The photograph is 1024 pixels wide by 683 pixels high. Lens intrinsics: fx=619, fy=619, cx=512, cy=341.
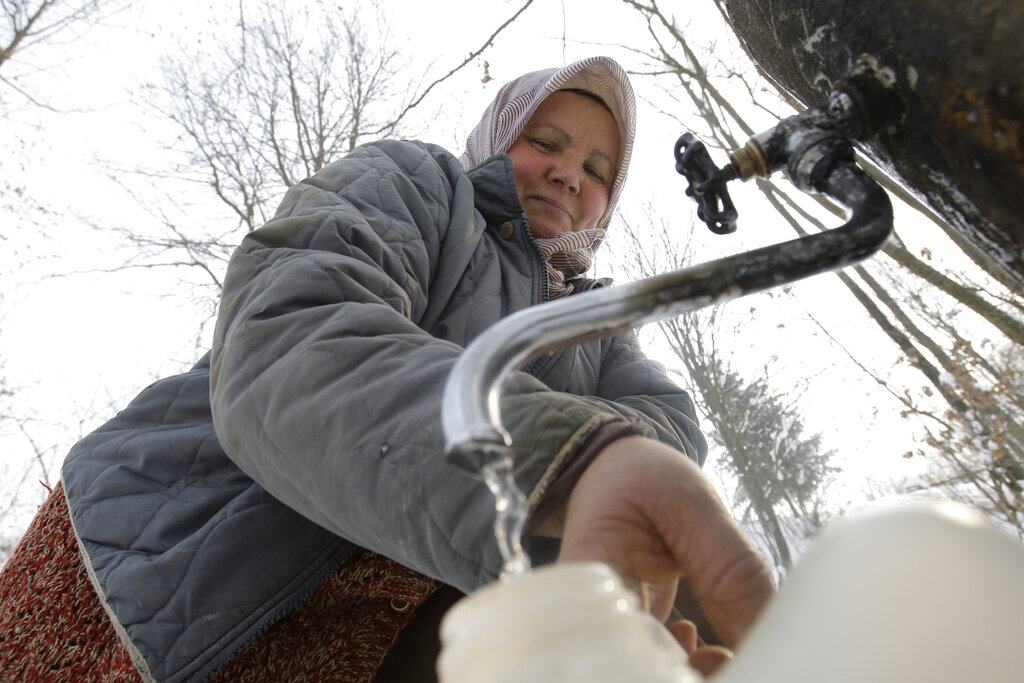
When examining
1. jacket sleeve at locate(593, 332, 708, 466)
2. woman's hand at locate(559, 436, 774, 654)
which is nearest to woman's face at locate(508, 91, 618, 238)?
jacket sleeve at locate(593, 332, 708, 466)

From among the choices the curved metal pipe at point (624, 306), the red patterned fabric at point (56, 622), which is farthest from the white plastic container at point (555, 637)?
the red patterned fabric at point (56, 622)

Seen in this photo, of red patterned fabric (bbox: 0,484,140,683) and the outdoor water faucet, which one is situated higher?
the outdoor water faucet

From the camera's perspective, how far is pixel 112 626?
1.45 m

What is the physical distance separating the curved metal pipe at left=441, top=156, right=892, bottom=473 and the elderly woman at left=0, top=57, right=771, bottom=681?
0.65 ft

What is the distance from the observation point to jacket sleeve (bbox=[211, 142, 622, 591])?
0.84 meters

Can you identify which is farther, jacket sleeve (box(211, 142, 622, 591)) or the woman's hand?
jacket sleeve (box(211, 142, 622, 591))

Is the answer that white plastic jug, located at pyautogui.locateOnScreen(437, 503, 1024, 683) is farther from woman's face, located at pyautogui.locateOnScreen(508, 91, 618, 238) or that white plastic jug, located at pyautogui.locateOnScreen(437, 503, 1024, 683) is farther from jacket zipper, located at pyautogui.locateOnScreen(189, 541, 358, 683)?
woman's face, located at pyautogui.locateOnScreen(508, 91, 618, 238)

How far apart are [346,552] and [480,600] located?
1071mm

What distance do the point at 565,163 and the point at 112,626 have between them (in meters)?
2.16

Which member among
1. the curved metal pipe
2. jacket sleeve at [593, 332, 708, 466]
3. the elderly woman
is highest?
the curved metal pipe

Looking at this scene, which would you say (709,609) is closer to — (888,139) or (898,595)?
(898,595)

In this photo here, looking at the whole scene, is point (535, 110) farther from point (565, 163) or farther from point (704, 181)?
point (704, 181)

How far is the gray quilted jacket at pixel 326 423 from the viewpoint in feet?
2.86

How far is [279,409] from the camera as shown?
100cm
